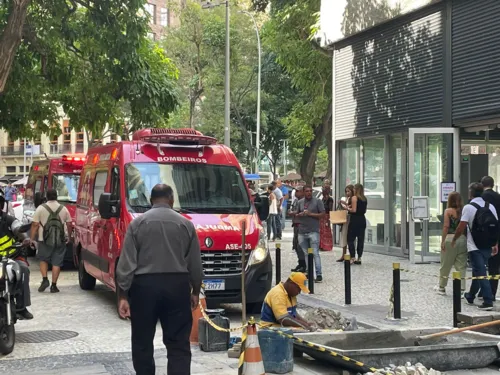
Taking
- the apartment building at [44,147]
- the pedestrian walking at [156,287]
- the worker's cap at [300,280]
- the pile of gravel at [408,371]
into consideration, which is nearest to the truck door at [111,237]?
the worker's cap at [300,280]

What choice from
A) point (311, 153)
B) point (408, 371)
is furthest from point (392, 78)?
point (311, 153)

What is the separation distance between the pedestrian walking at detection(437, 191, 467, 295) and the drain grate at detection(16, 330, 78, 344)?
575cm

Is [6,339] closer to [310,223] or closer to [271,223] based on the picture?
[310,223]

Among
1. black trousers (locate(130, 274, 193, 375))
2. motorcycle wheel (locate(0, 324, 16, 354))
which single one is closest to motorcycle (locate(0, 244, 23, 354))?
motorcycle wheel (locate(0, 324, 16, 354))

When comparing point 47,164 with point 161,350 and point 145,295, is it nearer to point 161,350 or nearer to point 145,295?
point 161,350

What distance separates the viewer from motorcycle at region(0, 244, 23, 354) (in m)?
7.98

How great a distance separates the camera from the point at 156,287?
5.56 metres

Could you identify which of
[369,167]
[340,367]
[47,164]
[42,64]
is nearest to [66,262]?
[47,164]

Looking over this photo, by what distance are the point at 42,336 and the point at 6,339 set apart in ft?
3.27

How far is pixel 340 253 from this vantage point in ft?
63.2

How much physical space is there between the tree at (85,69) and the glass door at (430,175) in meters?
6.93

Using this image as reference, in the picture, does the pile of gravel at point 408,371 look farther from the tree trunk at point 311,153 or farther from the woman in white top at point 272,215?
the tree trunk at point 311,153

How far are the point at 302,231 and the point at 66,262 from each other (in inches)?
231

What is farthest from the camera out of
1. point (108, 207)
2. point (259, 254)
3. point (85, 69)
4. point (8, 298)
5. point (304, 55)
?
point (304, 55)
